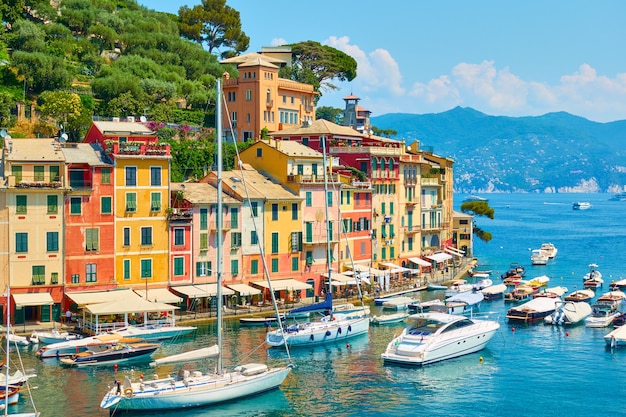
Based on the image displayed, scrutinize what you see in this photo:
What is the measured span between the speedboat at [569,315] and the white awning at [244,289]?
2414 cm

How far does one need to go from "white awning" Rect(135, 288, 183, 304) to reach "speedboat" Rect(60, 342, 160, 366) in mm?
10178

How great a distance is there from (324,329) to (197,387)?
18651 millimetres

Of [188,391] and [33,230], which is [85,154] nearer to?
[33,230]

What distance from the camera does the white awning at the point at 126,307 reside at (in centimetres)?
6338

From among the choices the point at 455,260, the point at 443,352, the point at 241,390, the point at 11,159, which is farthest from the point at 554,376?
the point at 455,260

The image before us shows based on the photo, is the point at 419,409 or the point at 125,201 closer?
the point at 419,409

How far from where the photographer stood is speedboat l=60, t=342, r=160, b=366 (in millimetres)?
56656

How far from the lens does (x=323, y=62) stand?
138250mm

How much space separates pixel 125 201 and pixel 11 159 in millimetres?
8914

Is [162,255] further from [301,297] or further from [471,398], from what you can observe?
[471,398]

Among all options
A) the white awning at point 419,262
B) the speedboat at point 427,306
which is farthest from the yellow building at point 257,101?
the speedboat at point 427,306

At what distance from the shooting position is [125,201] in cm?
6994

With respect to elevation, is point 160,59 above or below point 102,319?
above

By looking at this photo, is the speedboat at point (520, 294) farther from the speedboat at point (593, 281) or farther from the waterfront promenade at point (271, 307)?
the speedboat at point (593, 281)
